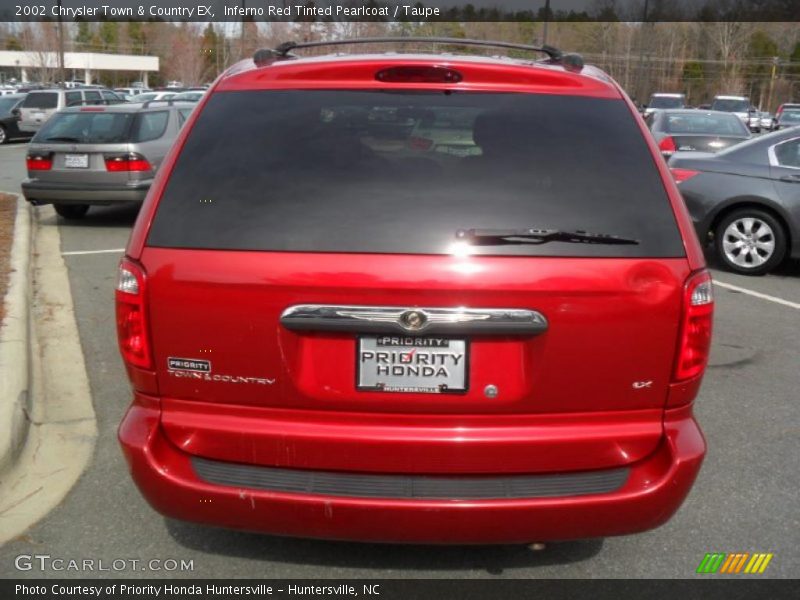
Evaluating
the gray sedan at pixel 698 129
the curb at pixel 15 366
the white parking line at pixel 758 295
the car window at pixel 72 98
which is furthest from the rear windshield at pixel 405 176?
the car window at pixel 72 98

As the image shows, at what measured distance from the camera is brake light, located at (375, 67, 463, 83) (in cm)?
289

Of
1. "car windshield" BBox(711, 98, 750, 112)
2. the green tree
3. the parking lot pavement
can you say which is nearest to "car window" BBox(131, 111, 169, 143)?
the parking lot pavement

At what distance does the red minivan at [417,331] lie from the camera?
2.61m

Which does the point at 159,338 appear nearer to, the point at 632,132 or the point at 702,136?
the point at 632,132

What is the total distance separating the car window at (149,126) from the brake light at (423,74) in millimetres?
9091

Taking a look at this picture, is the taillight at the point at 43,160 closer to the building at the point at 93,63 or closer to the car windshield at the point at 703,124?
the car windshield at the point at 703,124

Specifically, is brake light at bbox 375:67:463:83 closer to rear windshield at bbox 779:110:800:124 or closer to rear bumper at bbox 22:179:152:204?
rear bumper at bbox 22:179:152:204

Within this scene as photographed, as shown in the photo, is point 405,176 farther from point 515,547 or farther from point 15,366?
point 15,366

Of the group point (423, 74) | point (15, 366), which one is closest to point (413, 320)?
point (423, 74)

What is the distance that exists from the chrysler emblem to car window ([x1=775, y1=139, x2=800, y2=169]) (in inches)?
294

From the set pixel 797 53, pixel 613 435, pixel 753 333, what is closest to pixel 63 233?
pixel 753 333

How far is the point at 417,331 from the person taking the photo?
2.60 m

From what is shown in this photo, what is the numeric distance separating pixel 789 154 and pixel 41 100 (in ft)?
88.5
